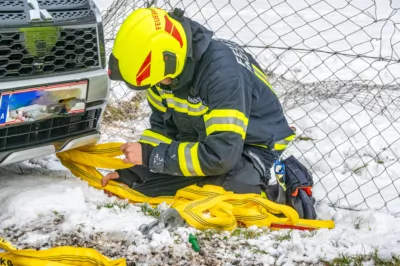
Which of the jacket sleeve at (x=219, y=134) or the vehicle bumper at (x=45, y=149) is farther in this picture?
Answer: the jacket sleeve at (x=219, y=134)

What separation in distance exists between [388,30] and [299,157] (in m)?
5.37

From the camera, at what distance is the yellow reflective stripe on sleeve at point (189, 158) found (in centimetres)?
356

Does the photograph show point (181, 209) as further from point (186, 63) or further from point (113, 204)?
point (186, 63)

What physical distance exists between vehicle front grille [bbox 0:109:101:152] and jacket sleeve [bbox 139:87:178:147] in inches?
21.6

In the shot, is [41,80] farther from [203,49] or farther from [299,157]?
[299,157]

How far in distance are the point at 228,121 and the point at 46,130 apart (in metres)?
1.02

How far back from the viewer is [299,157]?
16.4ft

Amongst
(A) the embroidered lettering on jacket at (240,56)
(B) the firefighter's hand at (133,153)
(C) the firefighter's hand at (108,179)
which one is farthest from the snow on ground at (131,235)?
(A) the embroidered lettering on jacket at (240,56)

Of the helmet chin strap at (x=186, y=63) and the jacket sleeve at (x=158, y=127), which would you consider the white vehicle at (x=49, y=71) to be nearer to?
the helmet chin strap at (x=186, y=63)

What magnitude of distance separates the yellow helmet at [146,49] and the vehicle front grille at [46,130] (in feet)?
1.30

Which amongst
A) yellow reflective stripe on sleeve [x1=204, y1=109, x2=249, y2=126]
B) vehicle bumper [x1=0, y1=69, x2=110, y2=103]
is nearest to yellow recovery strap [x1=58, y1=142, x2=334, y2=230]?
yellow reflective stripe on sleeve [x1=204, y1=109, x2=249, y2=126]

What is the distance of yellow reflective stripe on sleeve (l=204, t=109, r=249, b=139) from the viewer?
3.43 meters

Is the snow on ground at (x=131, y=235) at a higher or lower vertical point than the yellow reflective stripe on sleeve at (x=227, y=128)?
lower

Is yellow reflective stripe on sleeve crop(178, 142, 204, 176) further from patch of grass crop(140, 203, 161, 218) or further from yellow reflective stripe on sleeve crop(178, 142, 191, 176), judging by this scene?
patch of grass crop(140, 203, 161, 218)
